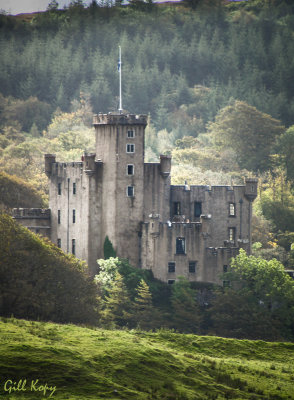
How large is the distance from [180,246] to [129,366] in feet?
105

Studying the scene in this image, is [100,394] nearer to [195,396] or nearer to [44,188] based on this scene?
[195,396]

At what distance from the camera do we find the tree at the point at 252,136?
170250 mm

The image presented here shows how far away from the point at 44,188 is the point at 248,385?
7212cm

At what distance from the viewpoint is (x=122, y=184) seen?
10150 centimetres

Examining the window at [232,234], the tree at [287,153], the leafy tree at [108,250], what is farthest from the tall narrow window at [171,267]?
the tree at [287,153]

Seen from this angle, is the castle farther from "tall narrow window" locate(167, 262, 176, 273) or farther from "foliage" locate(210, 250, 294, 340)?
"foliage" locate(210, 250, 294, 340)

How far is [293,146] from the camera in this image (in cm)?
16888

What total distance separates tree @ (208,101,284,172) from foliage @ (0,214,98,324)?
267 feet

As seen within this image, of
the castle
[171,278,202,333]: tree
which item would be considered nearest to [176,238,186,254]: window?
the castle

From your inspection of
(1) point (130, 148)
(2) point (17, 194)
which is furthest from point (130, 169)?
(2) point (17, 194)

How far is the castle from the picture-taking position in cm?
9969

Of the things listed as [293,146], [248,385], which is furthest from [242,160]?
[248,385]

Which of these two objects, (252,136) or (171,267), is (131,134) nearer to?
(171,267)

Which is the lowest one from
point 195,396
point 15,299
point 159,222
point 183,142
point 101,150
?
point 195,396
